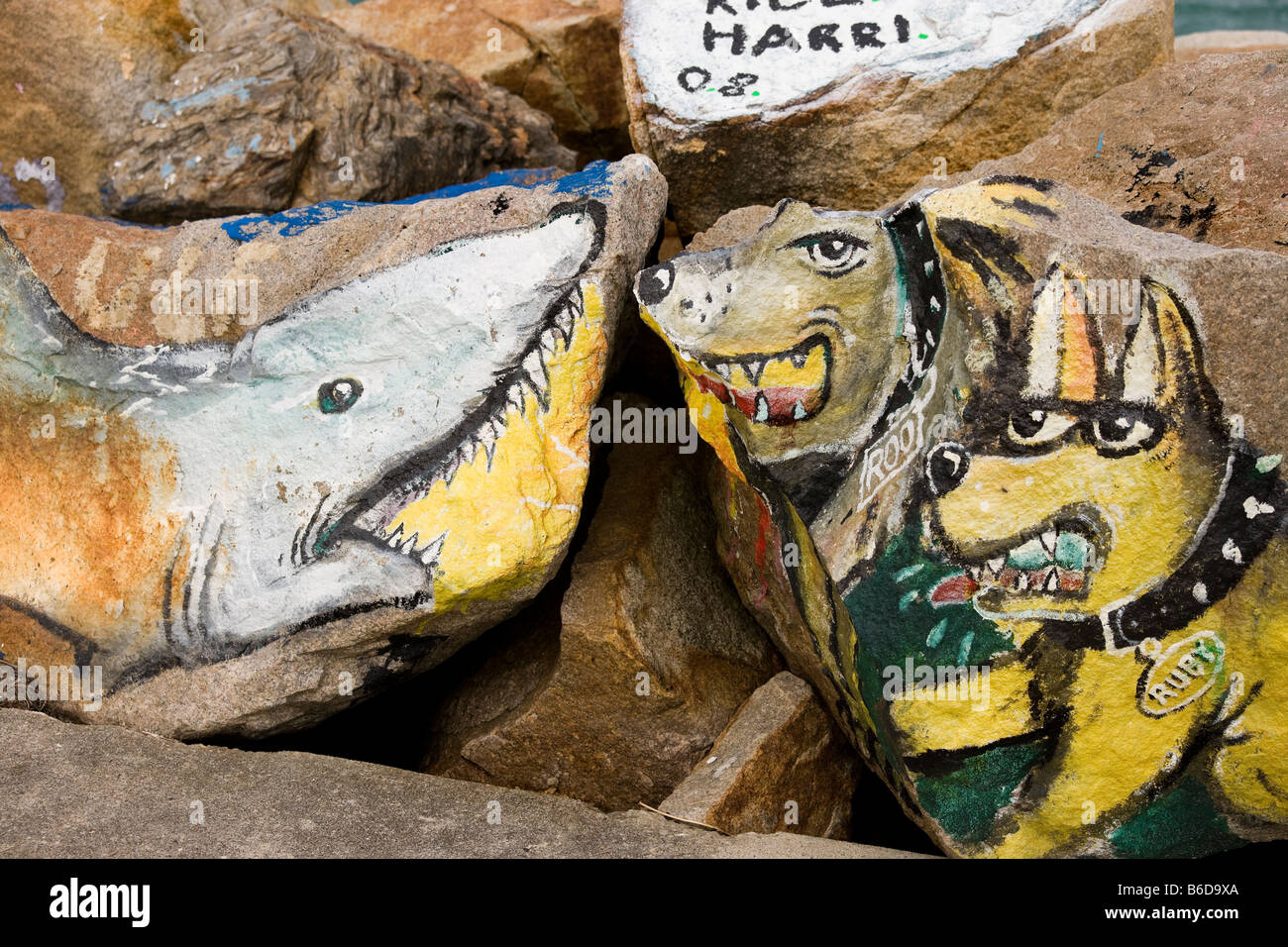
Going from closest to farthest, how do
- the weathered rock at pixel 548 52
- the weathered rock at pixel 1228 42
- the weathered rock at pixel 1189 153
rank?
the weathered rock at pixel 1189 153
the weathered rock at pixel 548 52
the weathered rock at pixel 1228 42

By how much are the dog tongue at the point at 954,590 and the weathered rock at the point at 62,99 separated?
2.02 metres

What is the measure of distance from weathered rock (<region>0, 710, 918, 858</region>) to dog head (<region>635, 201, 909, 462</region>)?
1.93ft

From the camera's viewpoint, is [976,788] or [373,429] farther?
[373,429]

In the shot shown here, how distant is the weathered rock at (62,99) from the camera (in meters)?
2.76

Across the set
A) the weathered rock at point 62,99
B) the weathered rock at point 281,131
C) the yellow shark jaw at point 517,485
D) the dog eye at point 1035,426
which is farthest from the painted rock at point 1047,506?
the weathered rock at point 62,99

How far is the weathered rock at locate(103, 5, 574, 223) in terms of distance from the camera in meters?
2.63

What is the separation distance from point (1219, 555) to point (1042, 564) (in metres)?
0.22

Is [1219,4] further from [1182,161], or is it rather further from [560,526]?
[560,526]

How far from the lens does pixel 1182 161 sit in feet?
6.82

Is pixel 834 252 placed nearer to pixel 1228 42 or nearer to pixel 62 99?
pixel 62 99

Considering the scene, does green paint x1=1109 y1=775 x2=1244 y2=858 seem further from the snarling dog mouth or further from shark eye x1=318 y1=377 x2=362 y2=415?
shark eye x1=318 y1=377 x2=362 y2=415

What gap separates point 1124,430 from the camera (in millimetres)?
1641

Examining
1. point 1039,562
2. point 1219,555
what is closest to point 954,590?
point 1039,562

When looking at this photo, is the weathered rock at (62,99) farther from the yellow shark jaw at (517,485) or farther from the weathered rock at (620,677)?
the weathered rock at (620,677)
